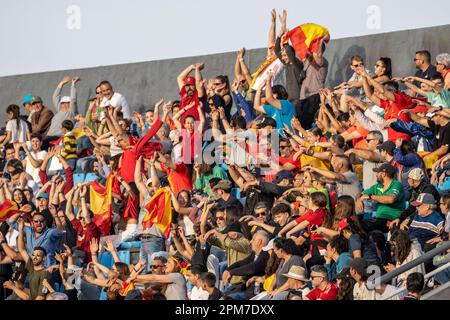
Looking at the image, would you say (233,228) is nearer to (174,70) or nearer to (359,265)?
(359,265)

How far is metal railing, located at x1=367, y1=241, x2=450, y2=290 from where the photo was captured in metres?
15.9

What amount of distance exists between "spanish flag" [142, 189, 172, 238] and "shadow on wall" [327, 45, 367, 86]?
3122mm

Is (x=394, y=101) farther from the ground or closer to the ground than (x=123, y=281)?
farther from the ground

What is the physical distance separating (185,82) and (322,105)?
2.34 m

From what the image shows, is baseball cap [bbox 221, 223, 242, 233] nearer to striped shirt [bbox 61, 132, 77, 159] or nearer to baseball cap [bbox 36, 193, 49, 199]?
baseball cap [bbox 36, 193, 49, 199]

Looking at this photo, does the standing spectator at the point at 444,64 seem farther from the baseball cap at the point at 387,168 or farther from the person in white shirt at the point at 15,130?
the person in white shirt at the point at 15,130

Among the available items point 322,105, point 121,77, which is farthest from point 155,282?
point 121,77

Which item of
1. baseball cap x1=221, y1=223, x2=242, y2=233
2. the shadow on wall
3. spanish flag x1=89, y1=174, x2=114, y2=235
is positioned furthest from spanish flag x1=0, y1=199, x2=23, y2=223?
the shadow on wall

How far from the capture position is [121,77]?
26.8 metres

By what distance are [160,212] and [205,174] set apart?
793mm

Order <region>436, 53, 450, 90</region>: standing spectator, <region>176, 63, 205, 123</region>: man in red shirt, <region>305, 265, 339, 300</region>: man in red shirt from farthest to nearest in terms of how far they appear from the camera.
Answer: <region>176, 63, 205, 123</region>: man in red shirt, <region>436, 53, 450, 90</region>: standing spectator, <region>305, 265, 339, 300</region>: man in red shirt

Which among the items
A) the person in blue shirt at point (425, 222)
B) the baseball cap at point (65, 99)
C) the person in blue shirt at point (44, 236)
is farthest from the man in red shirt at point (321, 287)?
the baseball cap at point (65, 99)
